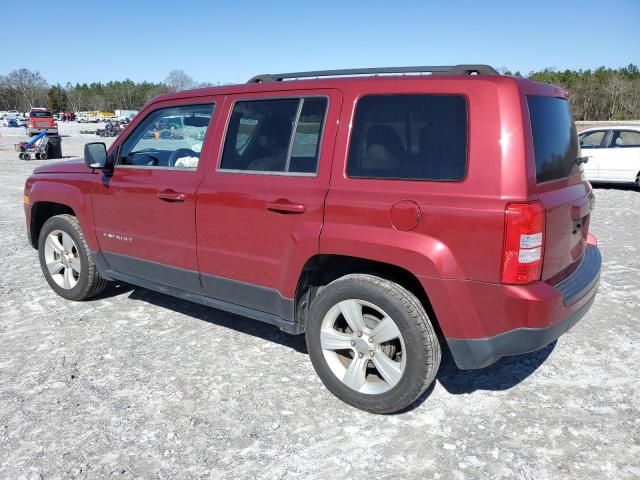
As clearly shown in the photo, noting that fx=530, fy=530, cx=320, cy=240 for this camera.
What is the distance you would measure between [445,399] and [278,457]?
116cm

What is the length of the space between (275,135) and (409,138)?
967 mm

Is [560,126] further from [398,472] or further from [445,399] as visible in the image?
[398,472]

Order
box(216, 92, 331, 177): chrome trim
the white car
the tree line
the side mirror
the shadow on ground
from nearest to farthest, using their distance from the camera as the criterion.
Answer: box(216, 92, 331, 177): chrome trim, the side mirror, the white car, the shadow on ground, the tree line

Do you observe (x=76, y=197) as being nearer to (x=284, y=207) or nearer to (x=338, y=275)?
(x=284, y=207)

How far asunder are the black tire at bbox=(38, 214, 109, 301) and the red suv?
2.72ft

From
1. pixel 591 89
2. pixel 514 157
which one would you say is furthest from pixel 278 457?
pixel 591 89

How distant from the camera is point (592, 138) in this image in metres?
13.4

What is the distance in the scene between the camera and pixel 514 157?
102 inches

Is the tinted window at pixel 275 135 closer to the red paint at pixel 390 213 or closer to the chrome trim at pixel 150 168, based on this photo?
the red paint at pixel 390 213

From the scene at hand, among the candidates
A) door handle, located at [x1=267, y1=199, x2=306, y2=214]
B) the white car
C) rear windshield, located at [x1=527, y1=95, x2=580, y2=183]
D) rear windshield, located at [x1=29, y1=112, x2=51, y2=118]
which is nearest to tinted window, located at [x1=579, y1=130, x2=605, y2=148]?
the white car

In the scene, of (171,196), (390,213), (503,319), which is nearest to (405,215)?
(390,213)

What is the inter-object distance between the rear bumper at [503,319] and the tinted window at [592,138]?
39.1ft

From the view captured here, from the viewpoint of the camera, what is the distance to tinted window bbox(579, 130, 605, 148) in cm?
1316

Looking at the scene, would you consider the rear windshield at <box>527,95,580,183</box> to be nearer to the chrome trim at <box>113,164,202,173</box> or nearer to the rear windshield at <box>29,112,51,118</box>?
the chrome trim at <box>113,164,202,173</box>
